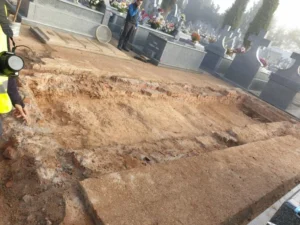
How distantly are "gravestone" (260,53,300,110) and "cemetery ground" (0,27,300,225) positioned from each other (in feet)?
14.6

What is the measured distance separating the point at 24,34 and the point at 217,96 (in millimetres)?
5536

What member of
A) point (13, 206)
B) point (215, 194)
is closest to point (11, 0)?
point (13, 206)

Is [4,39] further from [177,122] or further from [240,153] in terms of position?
[177,122]

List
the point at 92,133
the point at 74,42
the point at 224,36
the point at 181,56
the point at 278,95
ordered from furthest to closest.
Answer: the point at 224,36 → the point at 278,95 → the point at 181,56 → the point at 74,42 → the point at 92,133

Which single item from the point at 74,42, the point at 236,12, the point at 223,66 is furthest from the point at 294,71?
the point at 236,12

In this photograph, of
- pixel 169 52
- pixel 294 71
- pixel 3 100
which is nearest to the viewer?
pixel 3 100

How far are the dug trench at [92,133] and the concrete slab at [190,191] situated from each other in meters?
0.12

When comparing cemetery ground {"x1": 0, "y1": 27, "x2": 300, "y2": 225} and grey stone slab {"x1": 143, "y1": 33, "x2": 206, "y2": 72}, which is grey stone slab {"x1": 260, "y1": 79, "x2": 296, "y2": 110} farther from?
cemetery ground {"x1": 0, "y1": 27, "x2": 300, "y2": 225}

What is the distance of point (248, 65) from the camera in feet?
38.5

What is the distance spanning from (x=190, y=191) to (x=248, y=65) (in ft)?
34.3

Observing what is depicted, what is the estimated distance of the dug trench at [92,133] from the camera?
7.27 feet

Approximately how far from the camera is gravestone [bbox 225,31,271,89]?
37.5 ft

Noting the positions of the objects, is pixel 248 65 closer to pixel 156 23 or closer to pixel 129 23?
pixel 156 23

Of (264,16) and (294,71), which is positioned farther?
(264,16)
